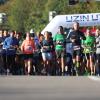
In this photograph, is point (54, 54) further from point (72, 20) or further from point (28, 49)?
point (72, 20)

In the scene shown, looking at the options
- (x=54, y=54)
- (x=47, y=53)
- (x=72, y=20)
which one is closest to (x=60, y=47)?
(x=54, y=54)

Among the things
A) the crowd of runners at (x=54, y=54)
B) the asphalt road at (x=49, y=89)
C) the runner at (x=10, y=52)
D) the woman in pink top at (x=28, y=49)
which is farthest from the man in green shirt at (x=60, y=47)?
the asphalt road at (x=49, y=89)

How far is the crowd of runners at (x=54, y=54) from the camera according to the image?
2102cm

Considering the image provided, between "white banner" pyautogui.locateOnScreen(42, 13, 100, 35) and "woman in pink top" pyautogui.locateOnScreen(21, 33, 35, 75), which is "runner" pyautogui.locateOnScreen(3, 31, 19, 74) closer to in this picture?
"woman in pink top" pyautogui.locateOnScreen(21, 33, 35, 75)

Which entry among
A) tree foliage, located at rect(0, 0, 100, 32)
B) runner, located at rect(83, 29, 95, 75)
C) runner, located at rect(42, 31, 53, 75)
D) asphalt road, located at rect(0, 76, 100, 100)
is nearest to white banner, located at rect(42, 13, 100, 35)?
runner, located at rect(42, 31, 53, 75)

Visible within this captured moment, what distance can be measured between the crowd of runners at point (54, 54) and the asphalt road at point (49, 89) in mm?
4099

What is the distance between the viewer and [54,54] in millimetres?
21469

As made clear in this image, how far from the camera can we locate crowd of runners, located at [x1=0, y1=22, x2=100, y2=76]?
827 inches

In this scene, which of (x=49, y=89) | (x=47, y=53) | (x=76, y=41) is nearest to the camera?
(x=49, y=89)

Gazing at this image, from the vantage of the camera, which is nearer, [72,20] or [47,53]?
[47,53]

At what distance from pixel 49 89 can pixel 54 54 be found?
7147mm

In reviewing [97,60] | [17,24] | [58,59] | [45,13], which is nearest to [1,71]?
[58,59]

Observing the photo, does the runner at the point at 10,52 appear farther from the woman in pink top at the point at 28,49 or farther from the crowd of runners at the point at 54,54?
the woman in pink top at the point at 28,49

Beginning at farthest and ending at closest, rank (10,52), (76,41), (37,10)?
(37,10) → (10,52) → (76,41)
